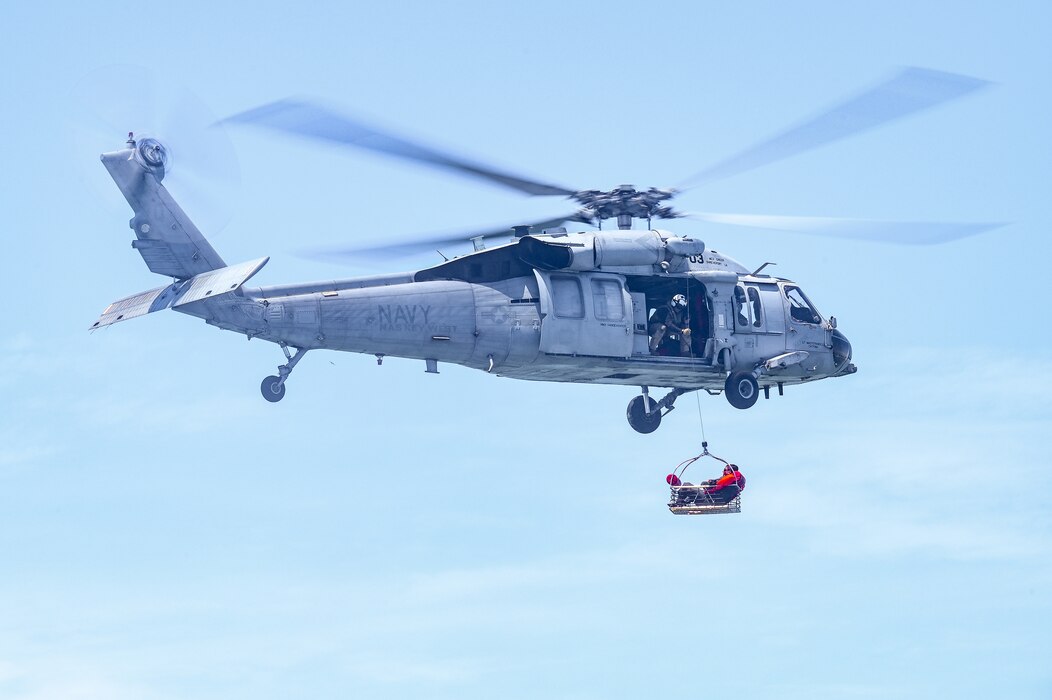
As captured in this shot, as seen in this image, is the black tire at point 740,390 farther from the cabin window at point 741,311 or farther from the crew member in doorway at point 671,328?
the crew member in doorway at point 671,328

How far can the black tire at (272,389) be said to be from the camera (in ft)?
110

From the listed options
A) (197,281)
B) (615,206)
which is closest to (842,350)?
(615,206)

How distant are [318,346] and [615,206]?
25.1 feet

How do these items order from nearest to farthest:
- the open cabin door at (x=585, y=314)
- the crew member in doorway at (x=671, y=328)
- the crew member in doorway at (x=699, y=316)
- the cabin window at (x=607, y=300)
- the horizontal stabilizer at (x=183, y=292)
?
the horizontal stabilizer at (x=183, y=292) < the open cabin door at (x=585, y=314) < the cabin window at (x=607, y=300) < the crew member in doorway at (x=671, y=328) < the crew member in doorway at (x=699, y=316)

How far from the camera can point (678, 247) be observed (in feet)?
126

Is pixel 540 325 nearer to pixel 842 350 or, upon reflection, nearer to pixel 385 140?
pixel 385 140

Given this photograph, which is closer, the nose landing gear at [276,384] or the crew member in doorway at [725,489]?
the nose landing gear at [276,384]

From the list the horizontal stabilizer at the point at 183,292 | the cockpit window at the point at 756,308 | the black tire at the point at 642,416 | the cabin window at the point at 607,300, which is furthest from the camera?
the black tire at the point at 642,416

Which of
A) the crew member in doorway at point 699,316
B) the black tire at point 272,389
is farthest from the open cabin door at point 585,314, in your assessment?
the black tire at point 272,389

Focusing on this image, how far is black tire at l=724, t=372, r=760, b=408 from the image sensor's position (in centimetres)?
3938

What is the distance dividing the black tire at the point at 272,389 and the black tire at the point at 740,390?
423 inches

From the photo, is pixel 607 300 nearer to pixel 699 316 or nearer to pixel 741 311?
pixel 699 316

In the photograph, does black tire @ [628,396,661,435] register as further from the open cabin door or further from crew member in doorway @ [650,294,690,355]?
the open cabin door

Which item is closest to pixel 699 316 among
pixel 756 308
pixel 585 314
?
pixel 756 308
